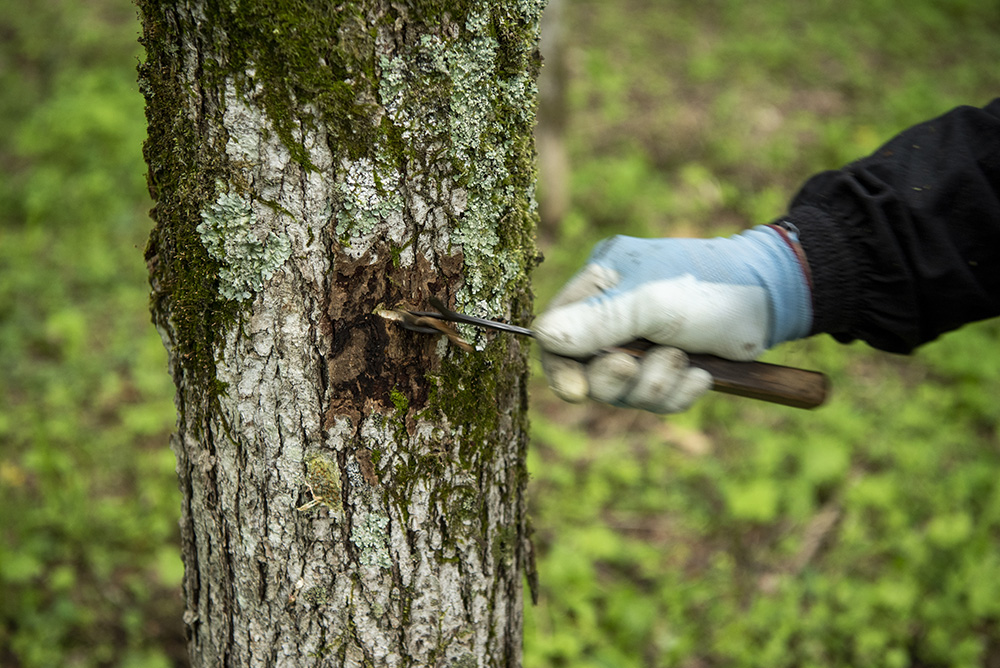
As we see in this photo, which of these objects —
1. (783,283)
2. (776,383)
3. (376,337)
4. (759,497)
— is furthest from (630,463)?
(376,337)

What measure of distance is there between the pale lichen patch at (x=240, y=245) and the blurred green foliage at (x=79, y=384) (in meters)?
0.31

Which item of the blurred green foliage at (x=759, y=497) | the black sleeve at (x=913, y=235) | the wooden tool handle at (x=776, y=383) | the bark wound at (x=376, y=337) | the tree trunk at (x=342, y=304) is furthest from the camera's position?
the blurred green foliage at (x=759, y=497)

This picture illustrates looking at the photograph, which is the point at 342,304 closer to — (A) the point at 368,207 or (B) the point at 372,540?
(A) the point at 368,207

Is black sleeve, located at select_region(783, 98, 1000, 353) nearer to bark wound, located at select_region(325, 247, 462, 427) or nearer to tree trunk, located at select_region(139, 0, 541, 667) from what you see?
tree trunk, located at select_region(139, 0, 541, 667)

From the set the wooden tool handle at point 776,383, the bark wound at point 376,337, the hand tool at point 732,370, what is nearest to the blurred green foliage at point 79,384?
the bark wound at point 376,337

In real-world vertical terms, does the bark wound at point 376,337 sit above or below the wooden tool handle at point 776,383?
above

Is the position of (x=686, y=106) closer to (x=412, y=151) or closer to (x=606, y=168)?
(x=606, y=168)

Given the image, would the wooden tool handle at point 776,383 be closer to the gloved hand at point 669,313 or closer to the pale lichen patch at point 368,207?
the gloved hand at point 669,313

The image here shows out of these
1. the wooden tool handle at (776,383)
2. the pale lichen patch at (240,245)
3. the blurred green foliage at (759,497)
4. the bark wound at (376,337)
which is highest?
the pale lichen patch at (240,245)

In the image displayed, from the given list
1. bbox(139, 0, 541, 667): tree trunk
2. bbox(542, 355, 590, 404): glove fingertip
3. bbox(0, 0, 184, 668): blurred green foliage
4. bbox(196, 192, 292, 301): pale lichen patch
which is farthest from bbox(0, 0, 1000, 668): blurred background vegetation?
bbox(196, 192, 292, 301): pale lichen patch

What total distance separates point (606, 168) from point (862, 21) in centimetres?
456

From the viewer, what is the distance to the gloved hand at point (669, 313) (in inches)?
52.9

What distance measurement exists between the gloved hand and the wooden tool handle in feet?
0.17

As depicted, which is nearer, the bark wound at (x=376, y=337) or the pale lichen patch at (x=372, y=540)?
the bark wound at (x=376, y=337)
